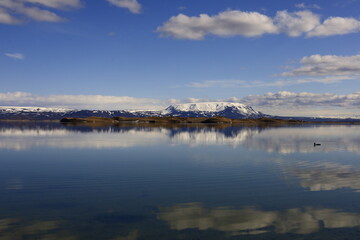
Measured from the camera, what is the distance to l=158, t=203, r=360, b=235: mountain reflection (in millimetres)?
13672

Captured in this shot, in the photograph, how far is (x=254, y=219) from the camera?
14.8 m

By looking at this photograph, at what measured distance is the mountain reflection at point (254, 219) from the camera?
13672mm

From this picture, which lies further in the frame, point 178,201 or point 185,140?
Answer: point 185,140

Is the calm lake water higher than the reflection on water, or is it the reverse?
the calm lake water

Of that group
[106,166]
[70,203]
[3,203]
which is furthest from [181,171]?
[3,203]

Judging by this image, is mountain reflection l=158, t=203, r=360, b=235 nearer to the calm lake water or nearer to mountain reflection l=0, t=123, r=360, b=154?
the calm lake water

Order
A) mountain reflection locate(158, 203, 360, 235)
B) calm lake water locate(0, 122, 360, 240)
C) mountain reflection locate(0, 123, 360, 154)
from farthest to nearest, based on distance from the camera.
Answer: mountain reflection locate(0, 123, 360, 154), mountain reflection locate(158, 203, 360, 235), calm lake water locate(0, 122, 360, 240)

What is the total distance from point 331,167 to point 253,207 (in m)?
17.0

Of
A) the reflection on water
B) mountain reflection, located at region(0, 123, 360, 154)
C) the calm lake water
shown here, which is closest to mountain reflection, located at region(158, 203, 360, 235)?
the calm lake water

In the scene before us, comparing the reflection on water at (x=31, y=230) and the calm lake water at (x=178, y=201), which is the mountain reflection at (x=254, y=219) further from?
the reflection on water at (x=31, y=230)

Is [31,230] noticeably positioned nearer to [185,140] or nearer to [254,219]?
[254,219]

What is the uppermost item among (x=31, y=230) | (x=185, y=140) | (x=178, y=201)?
(x=178, y=201)

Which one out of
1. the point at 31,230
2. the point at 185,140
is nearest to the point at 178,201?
the point at 31,230

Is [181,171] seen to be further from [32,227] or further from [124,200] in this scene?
[32,227]
